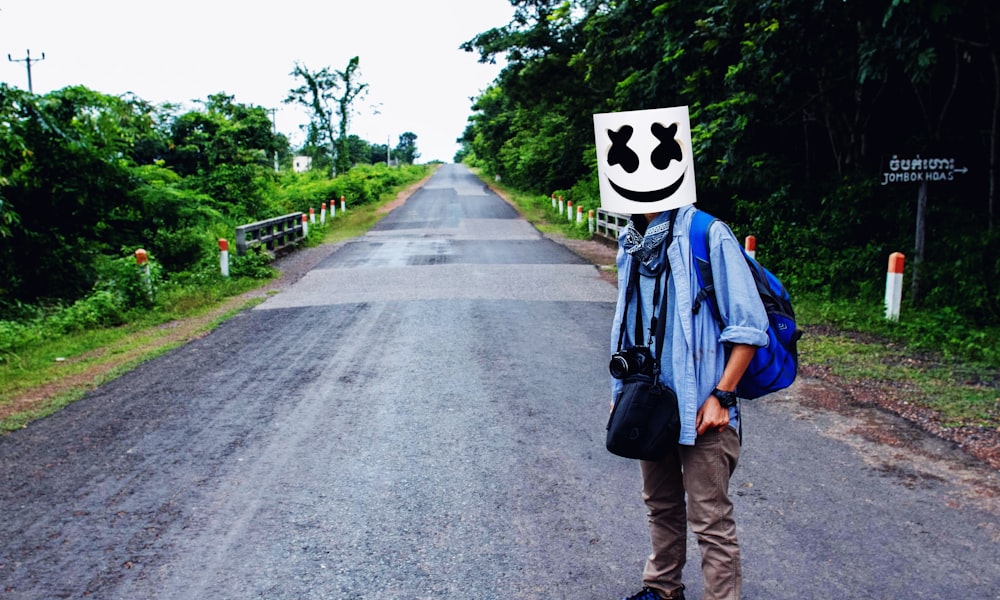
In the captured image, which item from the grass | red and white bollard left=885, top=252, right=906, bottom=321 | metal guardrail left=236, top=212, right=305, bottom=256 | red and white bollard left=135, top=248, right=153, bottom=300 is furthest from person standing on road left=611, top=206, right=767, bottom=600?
metal guardrail left=236, top=212, right=305, bottom=256

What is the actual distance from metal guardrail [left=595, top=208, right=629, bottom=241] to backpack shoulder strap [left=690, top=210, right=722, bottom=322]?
17.6 m

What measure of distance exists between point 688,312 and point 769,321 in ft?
1.00

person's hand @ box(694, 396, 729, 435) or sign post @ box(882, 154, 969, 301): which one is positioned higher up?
sign post @ box(882, 154, 969, 301)

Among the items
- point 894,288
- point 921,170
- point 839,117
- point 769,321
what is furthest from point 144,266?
point 839,117

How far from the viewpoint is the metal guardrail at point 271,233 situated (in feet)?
52.6

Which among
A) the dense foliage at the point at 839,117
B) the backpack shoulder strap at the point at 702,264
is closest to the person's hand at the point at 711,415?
the backpack shoulder strap at the point at 702,264

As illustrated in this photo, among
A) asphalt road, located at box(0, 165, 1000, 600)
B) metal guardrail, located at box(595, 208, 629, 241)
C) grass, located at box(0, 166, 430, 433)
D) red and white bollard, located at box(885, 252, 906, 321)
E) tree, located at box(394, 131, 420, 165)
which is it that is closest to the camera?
asphalt road, located at box(0, 165, 1000, 600)

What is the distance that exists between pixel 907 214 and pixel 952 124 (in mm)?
1904

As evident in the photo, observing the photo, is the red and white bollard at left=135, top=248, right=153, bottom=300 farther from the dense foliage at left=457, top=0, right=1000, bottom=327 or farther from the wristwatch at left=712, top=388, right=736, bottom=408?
the wristwatch at left=712, top=388, right=736, bottom=408

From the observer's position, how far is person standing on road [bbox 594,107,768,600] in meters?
2.71

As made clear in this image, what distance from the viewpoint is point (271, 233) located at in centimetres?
1877

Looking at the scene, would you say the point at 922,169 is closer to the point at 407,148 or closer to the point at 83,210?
the point at 83,210

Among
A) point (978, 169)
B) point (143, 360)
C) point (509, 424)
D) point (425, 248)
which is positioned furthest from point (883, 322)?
point (425, 248)

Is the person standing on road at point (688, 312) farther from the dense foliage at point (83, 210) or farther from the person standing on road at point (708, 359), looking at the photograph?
the dense foliage at point (83, 210)
